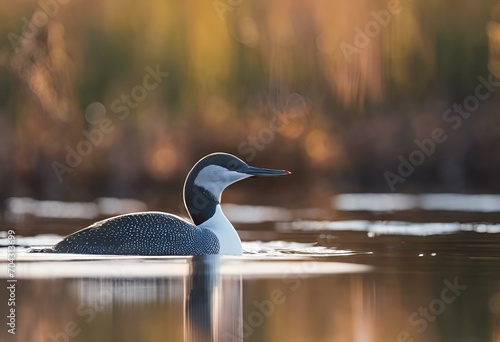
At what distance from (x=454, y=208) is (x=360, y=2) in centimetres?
307

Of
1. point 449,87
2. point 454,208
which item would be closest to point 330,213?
point 454,208

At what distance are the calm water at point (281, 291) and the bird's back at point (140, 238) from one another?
6.8 inches

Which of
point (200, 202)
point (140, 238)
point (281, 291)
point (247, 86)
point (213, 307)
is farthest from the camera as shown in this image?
point (247, 86)

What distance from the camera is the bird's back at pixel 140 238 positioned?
412 inches

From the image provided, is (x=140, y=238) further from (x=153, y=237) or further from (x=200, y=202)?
(x=200, y=202)

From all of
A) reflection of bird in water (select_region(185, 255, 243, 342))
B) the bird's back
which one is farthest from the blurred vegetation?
reflection of bird in water (select_region(185, 255, 243, 342))

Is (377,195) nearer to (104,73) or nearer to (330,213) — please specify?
(330,213)

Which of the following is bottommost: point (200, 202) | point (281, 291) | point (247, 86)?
point (281, 291)

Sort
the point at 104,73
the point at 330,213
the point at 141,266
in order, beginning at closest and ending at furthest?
the point at 141,266
the point at 330,213
the point at 104,73

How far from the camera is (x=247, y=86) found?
55.9 feet

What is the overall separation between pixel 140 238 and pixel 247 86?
676cm

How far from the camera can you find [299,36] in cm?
1698

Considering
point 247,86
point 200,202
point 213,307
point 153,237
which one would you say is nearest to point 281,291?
point 213,307

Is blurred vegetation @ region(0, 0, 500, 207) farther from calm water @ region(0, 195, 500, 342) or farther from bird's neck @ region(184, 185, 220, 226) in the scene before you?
bird's neck @ region(184, 185, 220, 226)
